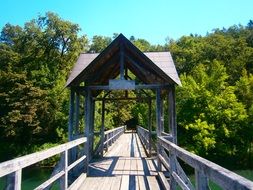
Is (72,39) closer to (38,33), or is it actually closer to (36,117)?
(38,33)

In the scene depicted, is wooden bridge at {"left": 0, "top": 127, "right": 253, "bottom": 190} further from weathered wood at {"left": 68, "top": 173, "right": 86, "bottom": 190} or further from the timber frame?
the timber frame

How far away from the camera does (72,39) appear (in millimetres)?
39125

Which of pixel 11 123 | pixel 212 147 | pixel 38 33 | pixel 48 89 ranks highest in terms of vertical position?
pixel 38 33

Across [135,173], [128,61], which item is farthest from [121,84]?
[135,173]

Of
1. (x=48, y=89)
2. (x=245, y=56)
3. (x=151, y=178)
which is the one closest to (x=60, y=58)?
(x=48, y=89)

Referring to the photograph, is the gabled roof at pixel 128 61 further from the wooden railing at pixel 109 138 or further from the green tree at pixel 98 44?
the green tree at pixel 98 44

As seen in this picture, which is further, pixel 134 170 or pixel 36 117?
pixel 36 117

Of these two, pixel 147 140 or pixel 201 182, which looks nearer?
pixel 201 182

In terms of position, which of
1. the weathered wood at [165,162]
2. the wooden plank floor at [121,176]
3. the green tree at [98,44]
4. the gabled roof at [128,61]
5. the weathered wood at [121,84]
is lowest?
the wooden plank floor at [121,176]

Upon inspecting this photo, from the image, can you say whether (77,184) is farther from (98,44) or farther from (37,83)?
(98,44)

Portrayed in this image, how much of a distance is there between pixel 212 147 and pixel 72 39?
1906 centimetres

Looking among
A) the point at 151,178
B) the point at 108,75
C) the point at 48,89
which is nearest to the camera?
the point at 151,178

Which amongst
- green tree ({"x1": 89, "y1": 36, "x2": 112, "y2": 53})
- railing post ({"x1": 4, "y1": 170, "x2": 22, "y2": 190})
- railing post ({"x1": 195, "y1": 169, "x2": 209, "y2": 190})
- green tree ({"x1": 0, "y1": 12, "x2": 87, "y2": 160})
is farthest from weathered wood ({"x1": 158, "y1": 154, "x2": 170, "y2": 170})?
green tree ({"x1": 89, "y1": 36, "x2": 112, "y2": 53})

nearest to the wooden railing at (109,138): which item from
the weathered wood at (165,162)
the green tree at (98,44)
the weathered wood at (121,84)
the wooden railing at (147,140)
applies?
the wooden railing at (147,140)
